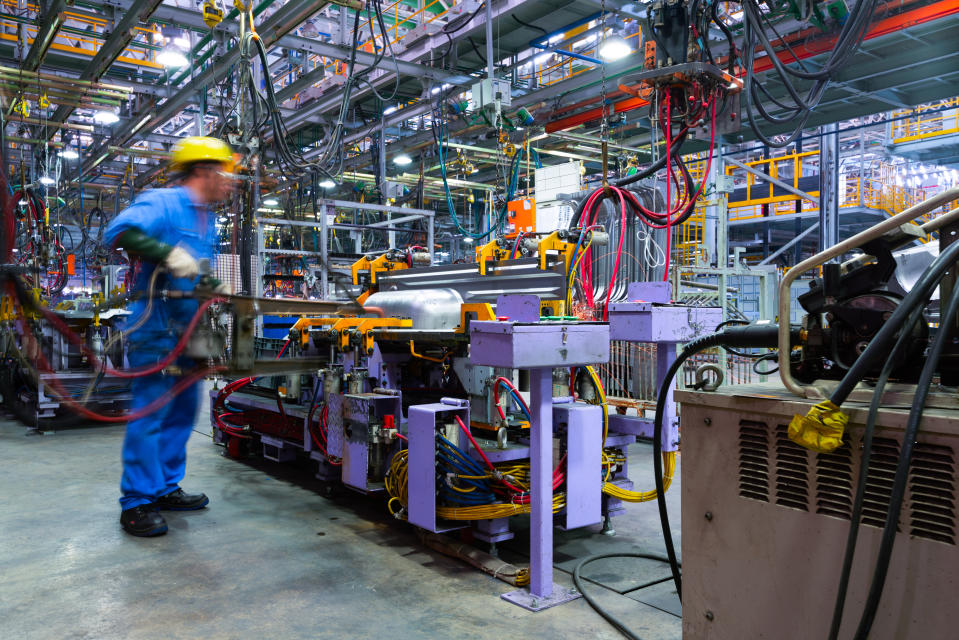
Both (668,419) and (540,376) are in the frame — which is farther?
(668,419)

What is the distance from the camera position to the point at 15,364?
7.25m

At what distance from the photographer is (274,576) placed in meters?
2.85

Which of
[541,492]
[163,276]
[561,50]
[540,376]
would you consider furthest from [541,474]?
[561,50]

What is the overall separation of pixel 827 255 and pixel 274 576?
8.21 feet

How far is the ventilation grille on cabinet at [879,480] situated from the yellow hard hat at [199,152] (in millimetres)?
3341

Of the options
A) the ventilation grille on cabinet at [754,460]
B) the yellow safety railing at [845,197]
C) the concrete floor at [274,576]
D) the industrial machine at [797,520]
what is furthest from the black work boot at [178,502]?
the yellow safety railing at [845,197]

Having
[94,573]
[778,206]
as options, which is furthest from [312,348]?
[778,206]

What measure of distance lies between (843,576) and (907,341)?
44 centimetres

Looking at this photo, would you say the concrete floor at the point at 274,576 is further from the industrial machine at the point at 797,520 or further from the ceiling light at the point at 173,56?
the ceiling light at the point at 173,56

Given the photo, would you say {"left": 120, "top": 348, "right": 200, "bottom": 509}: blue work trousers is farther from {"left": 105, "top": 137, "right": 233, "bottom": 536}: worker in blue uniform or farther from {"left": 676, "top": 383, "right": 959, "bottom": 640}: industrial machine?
{"left": 676, "top": 383, "right": 959, "bottom": 640}: industrial machine

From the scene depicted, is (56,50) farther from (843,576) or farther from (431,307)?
(843,576)

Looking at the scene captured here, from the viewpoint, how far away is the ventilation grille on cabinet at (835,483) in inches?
47.3

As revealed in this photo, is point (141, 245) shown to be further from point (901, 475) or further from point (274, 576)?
point (901, 475)

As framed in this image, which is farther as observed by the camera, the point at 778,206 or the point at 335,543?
the point at 778,206
